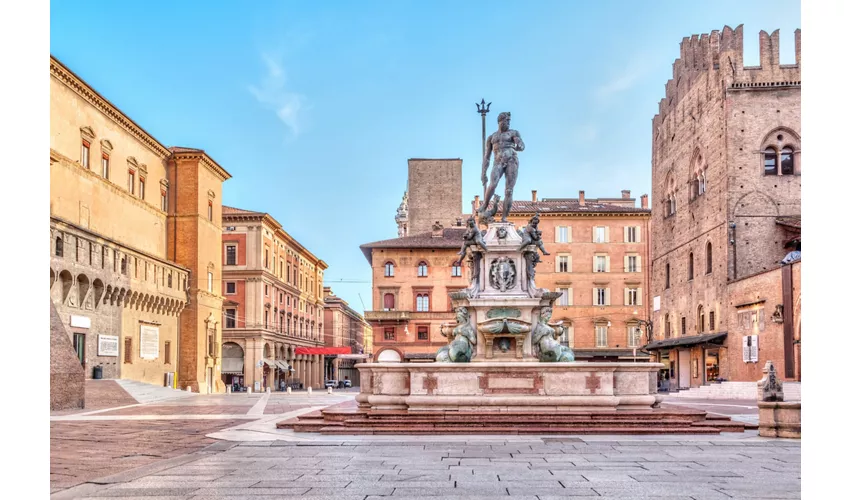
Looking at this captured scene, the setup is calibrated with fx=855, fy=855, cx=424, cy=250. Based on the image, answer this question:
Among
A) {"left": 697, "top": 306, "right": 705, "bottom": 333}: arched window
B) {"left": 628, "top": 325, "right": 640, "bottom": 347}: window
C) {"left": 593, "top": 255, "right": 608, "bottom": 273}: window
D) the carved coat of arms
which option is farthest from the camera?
{"left": 593, "top": 255, "right": 608, "bottom": 273}: window

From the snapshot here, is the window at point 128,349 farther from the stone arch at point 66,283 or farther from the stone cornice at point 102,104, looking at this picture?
the stone cornice at point 102,104

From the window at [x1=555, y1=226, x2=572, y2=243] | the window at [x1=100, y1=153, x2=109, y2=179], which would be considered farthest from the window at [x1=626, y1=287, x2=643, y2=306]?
the window at [x1=100, y1=153, x2=109, y2=179]

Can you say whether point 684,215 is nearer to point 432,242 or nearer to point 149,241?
point 432,242

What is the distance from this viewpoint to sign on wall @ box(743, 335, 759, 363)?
42.9 m

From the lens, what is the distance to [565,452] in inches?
461

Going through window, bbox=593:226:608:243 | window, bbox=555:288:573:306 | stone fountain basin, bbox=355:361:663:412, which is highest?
window, bbox=593:226:608:243

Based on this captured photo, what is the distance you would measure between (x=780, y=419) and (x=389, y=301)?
187ft

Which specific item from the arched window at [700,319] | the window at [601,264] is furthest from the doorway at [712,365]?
the window at [601,264]

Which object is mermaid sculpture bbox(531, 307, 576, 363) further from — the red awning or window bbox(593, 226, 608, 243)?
the red awning

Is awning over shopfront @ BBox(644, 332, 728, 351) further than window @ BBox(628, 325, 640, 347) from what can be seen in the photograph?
No

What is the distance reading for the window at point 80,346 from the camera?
37.2 metres

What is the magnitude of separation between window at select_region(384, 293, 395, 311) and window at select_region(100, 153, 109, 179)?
30836 mm
